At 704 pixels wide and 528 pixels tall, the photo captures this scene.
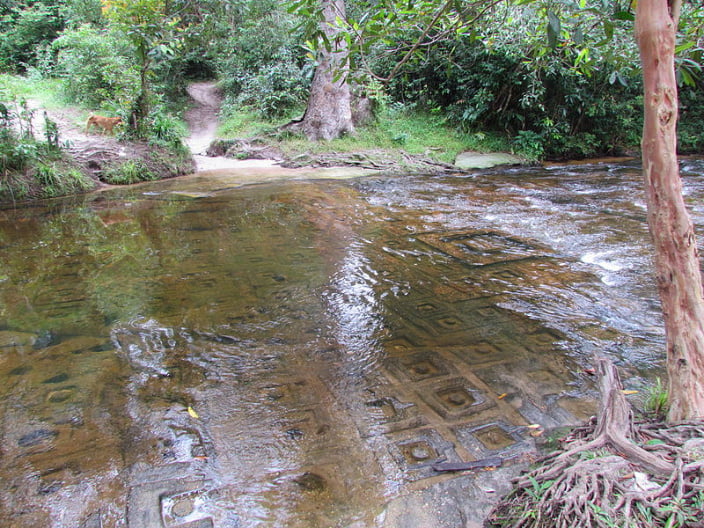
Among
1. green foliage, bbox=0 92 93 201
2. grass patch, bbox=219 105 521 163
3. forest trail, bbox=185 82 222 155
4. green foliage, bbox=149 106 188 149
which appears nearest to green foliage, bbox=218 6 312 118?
forest trail, bbox=185 82 222 155

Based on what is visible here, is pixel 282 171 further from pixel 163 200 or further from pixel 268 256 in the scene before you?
pixel 268 256

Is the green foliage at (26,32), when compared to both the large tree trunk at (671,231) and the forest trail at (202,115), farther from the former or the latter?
the large tree trunk at (671,231)

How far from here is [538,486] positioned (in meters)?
1.78

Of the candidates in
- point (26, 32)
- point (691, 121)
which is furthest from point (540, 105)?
point (26, 32)

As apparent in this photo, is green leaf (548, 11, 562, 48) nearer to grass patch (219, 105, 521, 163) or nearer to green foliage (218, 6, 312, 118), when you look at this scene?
grass patch (219, 105, 521, 163)

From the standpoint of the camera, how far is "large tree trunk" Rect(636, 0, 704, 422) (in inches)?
77.4

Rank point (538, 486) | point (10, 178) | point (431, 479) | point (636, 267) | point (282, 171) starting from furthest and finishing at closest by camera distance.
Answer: point (282, 171), point (10, 178), point (636, 267), point (431, 479), point (538, 486)

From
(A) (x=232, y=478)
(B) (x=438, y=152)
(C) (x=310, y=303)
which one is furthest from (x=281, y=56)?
(A) (x=232, y=478)

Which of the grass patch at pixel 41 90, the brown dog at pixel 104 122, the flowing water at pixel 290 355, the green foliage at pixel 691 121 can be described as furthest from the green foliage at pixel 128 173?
the green foliage at pixel 691 121

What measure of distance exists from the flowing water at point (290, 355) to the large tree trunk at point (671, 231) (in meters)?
0.68

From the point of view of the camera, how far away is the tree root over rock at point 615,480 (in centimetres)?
156

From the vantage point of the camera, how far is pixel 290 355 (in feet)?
10.5

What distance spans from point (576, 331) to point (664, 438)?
1.63m

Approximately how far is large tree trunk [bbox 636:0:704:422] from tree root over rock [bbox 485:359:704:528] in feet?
0.59
